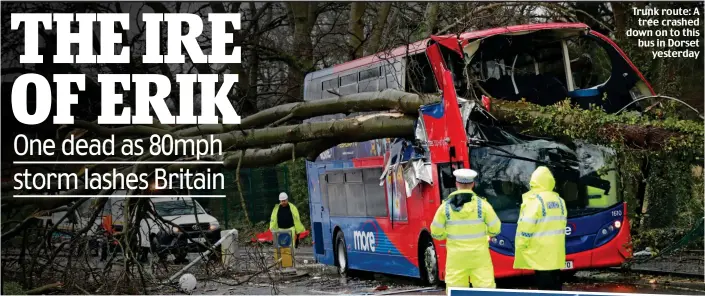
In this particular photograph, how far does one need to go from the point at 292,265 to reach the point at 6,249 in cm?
505

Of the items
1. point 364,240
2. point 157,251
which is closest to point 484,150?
point 364,240

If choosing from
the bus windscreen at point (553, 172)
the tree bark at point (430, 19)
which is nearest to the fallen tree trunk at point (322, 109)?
the bus windscreen at point (553, 172)

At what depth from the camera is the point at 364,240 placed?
1931 cm

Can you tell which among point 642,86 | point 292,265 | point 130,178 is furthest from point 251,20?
point 642,86

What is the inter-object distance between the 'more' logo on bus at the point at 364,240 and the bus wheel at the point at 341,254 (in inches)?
23.3

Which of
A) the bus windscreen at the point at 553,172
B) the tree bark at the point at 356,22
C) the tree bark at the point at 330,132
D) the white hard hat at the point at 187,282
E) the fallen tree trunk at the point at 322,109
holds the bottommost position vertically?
the white hard hat at the point at 187,282

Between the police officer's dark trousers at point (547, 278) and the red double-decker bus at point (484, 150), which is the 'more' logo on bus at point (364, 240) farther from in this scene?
the police officer's dark trousers at point (547, 278)

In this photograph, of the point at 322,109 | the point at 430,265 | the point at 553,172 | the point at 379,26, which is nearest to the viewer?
the point at 553,172

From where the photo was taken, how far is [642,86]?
671 inches

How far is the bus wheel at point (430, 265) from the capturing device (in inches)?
648

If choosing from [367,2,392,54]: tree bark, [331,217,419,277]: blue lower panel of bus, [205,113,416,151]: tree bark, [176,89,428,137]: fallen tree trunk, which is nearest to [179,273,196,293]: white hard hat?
[205,113,416,151]: tree bark

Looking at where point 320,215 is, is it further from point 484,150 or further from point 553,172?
point 553,172

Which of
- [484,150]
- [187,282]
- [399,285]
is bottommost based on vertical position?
[399,285]

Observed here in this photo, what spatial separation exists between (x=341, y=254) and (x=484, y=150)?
5.50m
